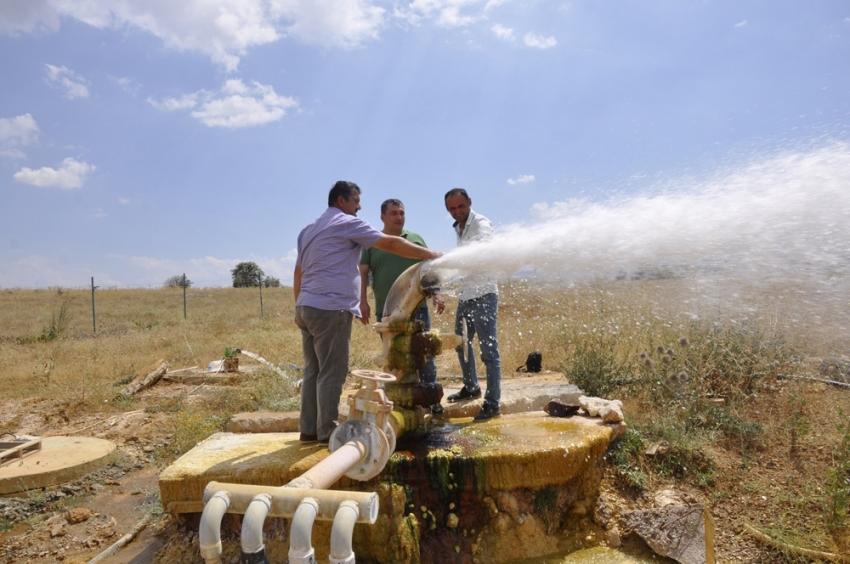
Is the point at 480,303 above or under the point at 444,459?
above

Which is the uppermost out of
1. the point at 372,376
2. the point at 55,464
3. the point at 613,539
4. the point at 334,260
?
the point at 334,260

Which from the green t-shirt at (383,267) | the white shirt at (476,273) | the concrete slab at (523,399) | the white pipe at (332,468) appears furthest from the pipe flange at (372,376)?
the green t-shirt at (383,267)

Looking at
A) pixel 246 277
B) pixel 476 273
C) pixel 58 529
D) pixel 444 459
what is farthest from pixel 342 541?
pixel 246 277

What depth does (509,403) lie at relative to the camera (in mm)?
4480

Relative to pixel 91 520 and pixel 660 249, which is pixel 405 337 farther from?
pixel 91 520

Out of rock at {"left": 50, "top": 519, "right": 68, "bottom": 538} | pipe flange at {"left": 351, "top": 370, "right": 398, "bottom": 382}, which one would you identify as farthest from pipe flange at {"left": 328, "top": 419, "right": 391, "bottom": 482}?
rock at {"left": 50, "top": 519, "right": 68, "bottom": 538}

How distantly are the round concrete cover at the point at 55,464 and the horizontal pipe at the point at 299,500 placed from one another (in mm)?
4002

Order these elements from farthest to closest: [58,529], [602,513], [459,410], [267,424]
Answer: [267,424] < [459,410] < [58,529] < [602,513]

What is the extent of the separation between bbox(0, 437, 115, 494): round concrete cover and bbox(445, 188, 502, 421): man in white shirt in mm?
3459

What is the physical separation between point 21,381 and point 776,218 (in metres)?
10.0

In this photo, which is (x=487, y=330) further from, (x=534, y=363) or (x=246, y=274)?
(x=246, y=274)

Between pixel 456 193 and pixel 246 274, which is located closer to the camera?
pixel 456 193

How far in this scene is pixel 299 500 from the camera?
4.57 ft

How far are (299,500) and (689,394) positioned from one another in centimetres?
439
